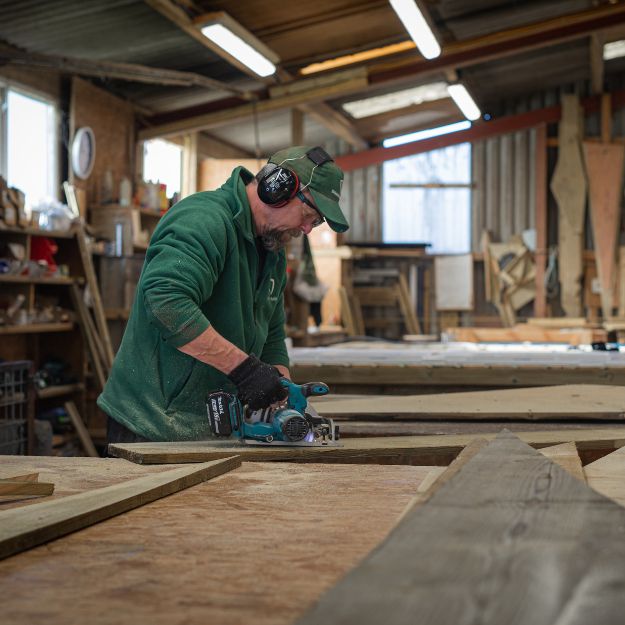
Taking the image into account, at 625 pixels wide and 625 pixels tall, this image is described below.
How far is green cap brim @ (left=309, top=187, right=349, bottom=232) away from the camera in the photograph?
3.51m

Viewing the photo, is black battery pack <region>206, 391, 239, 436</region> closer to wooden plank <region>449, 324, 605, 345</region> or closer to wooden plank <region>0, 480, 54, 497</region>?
wooden plank <region>0, 480, 54, 497</region>

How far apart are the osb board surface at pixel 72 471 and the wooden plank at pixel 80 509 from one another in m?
0.15

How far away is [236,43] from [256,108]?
2566 mm

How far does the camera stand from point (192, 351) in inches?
125

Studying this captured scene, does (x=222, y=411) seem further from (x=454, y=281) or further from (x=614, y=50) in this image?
Result: (x=454, y=281)

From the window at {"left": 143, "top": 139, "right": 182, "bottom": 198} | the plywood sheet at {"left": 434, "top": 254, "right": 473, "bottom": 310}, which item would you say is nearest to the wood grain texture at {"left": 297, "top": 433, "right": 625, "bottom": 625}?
the window at {"left": 143, "top": 139, "right": 182, "bottom": 198}

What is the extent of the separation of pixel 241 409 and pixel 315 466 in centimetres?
61

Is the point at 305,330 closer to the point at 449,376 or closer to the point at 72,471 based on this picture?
the point at 449,376

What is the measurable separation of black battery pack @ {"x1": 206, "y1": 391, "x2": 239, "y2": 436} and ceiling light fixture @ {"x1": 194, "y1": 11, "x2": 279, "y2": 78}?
6571mm

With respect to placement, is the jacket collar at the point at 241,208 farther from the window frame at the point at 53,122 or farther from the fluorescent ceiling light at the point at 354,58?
the fluorescent ceiling light at the point at 354,58

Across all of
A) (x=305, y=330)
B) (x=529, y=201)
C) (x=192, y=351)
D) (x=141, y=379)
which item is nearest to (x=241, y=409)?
(x=192, y=351)

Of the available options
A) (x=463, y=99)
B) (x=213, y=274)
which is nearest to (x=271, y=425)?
(x=213, y=274)

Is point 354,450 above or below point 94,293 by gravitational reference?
below

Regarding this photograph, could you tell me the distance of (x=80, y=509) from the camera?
1.84 meters
